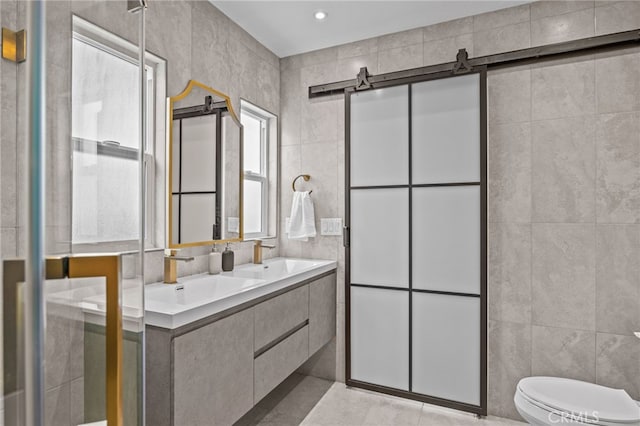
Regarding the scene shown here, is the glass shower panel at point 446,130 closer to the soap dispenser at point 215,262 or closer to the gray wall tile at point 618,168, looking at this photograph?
the gray wall tile at point 618,168

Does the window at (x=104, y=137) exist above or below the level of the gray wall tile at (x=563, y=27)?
below

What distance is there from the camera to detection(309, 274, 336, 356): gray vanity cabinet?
91.4 inches

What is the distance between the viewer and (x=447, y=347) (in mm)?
2299

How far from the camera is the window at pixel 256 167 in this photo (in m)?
2.66

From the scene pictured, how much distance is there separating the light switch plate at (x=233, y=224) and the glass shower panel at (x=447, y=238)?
1211 mm

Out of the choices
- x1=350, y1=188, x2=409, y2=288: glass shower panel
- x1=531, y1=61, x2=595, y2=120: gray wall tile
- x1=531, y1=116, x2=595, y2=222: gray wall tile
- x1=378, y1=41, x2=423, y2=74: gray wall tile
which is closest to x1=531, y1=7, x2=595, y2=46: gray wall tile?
x1=531, y1=61, x2=595, y2=120: gray wall tile

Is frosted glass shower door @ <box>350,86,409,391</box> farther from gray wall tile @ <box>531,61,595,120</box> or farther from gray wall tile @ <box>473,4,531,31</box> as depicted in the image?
gray wall tile @ <box>531,61,595,120</box>

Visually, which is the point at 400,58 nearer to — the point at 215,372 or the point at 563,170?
the point at 563,170

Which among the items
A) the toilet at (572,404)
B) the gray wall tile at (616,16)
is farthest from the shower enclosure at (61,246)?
the gray wall tile at (616,16)

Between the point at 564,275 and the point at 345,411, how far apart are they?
1.58m

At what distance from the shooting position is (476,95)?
7.36 ft

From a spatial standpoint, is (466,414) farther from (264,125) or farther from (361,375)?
(264,125)

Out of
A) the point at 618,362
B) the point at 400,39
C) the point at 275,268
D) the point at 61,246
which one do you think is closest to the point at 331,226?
the point at 275,268

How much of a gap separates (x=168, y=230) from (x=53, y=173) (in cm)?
152
